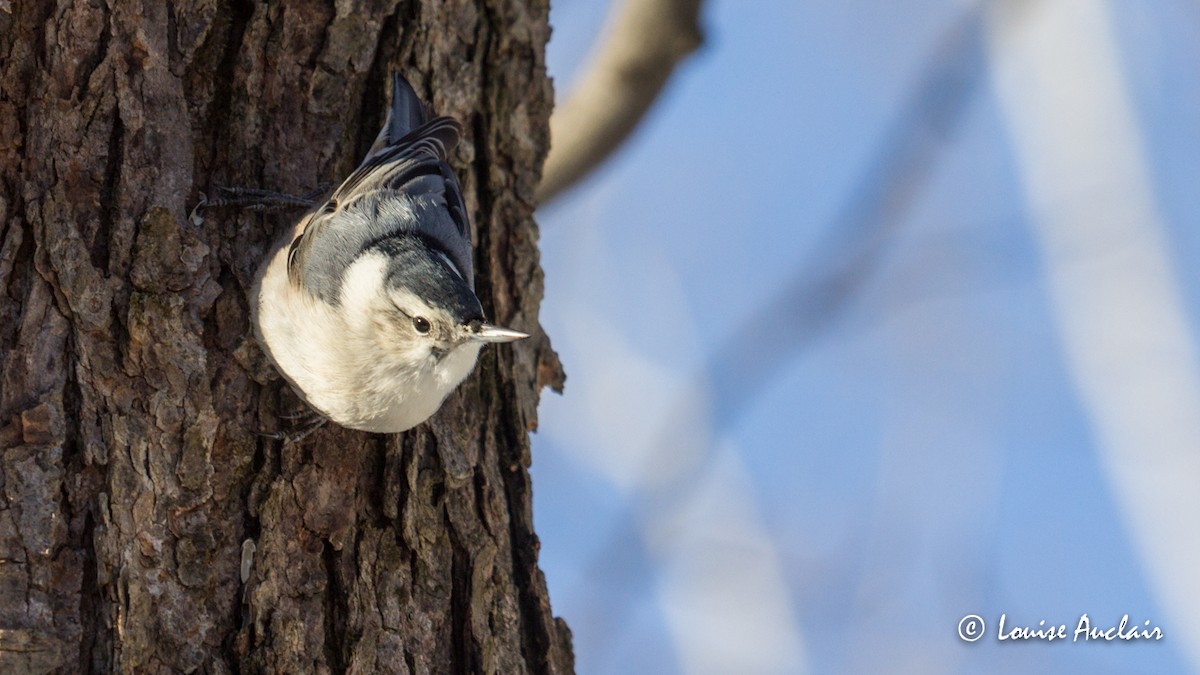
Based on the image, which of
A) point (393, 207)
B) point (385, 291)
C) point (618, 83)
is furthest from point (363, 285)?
point (618, 83)

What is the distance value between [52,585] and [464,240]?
0.97 m

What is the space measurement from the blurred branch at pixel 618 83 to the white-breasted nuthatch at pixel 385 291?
1.96 ft

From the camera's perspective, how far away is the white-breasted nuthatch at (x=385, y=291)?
2066 mm

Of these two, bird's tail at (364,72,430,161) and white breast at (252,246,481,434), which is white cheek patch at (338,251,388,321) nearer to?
white breast at (252,246,481,434)

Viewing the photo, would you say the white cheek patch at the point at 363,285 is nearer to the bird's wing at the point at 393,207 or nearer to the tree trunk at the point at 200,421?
the bird's wing at the point at 393,207

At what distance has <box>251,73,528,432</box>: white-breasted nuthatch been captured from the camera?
81.4 inches

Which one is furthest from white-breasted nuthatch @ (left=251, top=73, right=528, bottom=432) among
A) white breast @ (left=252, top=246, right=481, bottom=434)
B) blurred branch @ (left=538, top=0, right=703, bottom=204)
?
blurred branch @ (left=538, top=0, right=703, bottom=204)

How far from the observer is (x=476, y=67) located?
257cm

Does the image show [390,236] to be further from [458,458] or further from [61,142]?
[61,142]

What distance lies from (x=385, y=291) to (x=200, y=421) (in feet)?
1.38

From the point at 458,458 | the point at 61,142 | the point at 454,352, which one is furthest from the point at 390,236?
the point at 61,142

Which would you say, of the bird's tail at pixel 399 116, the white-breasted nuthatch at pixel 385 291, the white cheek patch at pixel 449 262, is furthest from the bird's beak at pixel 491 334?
the bird's tail at pixel 399 116

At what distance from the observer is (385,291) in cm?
218

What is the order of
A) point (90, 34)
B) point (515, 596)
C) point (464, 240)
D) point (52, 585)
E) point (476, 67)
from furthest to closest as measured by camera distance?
point (476, 67) < point (464, 240) < point (515, 596) < point (90, 34) < point (52, 585)
